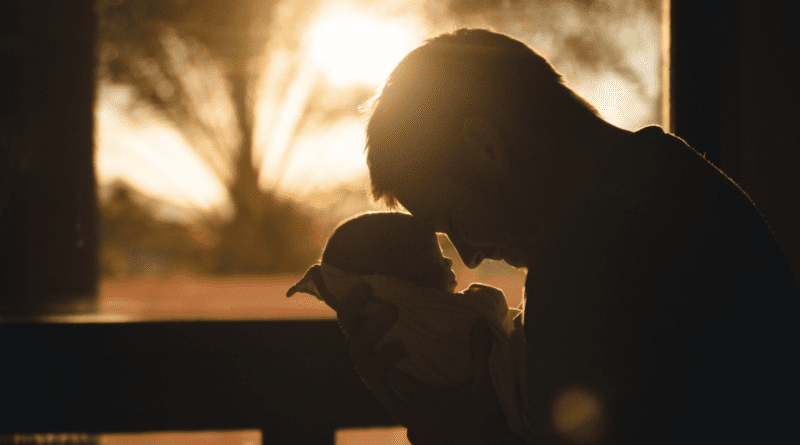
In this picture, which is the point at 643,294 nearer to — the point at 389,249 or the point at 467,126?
the point at 467,126

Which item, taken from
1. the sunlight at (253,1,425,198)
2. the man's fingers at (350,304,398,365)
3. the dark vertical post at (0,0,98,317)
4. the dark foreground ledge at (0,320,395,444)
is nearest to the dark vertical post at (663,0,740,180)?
the sunlight at (253,1,425,198)

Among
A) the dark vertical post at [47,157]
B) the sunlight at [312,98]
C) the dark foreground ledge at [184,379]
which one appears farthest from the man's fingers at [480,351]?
the dark vertical post at [47,157]

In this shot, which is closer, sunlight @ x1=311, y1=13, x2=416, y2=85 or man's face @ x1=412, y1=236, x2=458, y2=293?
man's face @ x1=412, y1=236, x2=458, y2=293

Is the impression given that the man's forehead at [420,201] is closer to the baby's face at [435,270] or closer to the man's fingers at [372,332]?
the baby's face at [435,270]

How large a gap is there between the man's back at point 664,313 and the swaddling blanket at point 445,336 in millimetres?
295

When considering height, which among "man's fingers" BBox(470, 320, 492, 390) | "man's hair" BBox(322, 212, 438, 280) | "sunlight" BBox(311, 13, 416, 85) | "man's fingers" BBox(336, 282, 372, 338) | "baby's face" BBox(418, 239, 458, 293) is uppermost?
"sunlight" BBox(311, 13, 416, 85)

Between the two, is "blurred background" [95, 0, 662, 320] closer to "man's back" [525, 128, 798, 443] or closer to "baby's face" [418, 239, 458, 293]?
"baby's face" [418, 239, 458, 293]

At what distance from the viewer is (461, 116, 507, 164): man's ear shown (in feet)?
2.50

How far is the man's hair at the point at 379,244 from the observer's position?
0.94 meters

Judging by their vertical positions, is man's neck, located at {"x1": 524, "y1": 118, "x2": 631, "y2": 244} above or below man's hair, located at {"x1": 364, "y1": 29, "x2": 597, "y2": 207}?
below

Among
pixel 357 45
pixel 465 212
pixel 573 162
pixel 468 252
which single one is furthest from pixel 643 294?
pixel 357 45

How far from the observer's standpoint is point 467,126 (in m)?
0.77

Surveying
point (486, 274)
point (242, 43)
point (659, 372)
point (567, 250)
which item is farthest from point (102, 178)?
point (659, 372)

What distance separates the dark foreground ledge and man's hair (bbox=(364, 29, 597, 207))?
0.59m
